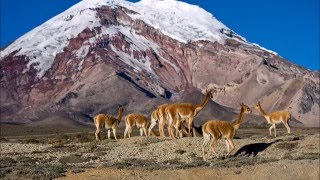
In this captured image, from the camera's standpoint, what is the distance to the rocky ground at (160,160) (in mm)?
23531

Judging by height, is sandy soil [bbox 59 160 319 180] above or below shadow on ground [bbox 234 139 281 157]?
below

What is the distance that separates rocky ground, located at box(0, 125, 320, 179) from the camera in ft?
77.2

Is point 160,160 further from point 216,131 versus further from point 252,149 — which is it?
point 252,149

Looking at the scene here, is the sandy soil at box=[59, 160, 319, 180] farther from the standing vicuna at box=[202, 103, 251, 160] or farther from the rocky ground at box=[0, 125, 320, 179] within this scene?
the standing vicuna at box=[202, 103, 251, 160]

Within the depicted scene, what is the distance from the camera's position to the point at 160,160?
29453 millimetres

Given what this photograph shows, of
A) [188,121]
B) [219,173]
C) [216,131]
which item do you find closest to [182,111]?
[188,121]

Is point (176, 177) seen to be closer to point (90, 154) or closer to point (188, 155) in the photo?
point (188, 155)

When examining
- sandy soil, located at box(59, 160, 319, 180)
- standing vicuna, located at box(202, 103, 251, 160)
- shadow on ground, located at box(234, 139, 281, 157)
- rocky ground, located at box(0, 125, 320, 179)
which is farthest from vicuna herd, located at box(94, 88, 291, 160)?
sandy soil, located at box(59, 160, 319, 180)

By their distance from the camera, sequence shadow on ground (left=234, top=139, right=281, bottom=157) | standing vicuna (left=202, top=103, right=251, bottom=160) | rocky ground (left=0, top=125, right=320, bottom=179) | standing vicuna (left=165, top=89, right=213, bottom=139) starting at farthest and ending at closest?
standing vicuna (left=165, top=89, right=213, bottom=139)
shadow on ground (left=234, top=139, right=281, bottom=157)
standing vicuna (left=202, top=103, right=251, bottom=160)
rocky ground (left=0, top=125, right=320, bottom=179)

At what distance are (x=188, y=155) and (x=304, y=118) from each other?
172696 millimetres

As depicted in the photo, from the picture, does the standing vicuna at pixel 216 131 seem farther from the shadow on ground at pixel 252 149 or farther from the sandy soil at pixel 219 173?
the sandy soil at pixel 219 173

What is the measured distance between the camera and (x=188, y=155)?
98.9 feet

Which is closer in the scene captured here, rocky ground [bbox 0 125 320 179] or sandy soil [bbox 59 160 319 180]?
sandy soil [bbox 59 160 319 180]

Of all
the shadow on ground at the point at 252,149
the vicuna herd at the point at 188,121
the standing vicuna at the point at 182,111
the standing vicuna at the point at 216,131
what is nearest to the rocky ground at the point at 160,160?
the shadow on ground at the point at 252,149
